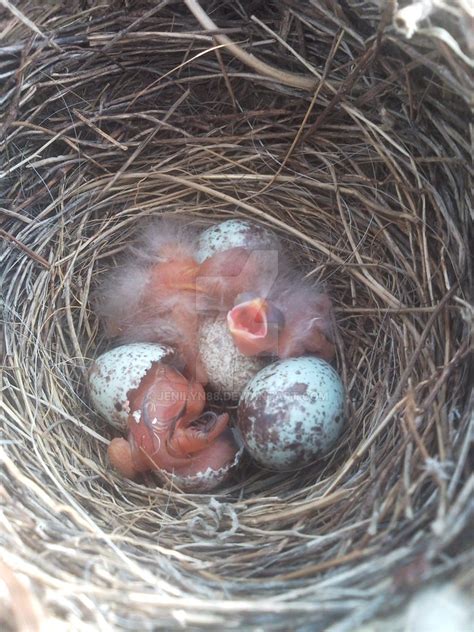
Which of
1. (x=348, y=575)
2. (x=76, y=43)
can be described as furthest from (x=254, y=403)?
(x=76, y=43)

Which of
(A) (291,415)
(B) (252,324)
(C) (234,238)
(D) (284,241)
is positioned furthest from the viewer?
(D) (284,241)

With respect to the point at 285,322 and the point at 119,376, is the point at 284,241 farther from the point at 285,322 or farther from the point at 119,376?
the point at 119,376

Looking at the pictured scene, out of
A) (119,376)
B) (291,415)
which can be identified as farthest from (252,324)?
(119,376)

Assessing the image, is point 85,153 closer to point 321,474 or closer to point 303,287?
point 303,287

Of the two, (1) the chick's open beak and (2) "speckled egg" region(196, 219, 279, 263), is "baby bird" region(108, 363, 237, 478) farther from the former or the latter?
(2) "speckled egg" region(196, 219, 279, 263)

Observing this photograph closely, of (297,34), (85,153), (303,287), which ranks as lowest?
(303,287)
